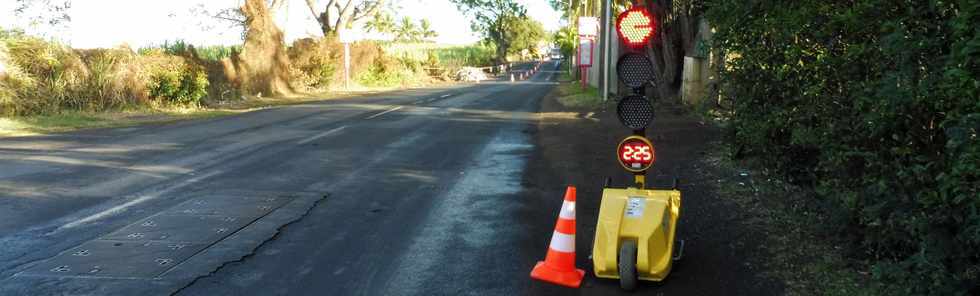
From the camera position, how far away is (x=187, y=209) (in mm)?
7781

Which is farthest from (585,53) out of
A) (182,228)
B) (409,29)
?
(409,29)

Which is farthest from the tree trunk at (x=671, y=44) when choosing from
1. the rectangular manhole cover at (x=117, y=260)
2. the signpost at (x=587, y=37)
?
the rectangular manhole cover at (x=117, y=260)

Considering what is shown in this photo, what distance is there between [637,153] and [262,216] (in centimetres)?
366

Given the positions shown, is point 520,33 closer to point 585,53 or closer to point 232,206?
point 585,53

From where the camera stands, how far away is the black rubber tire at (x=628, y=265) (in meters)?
5.11

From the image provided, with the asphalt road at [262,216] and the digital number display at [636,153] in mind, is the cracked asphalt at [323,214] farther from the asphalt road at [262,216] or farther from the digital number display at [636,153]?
the digital number display at [636,153]

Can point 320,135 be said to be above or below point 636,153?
below

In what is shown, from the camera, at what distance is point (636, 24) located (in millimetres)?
6289

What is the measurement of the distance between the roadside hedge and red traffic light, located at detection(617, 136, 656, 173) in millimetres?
1197

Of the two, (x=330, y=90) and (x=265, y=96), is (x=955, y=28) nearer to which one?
(x=265, y=96)

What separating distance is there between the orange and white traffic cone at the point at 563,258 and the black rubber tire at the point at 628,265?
1.21ft

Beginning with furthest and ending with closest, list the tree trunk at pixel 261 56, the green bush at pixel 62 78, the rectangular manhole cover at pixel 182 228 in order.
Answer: the tree trunk at pixel 261 56 < the green bush at pixel 62 78 < the rectangular manhole cover at pixel 182 228

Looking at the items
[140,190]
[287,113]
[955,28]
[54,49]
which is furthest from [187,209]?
[54,49]

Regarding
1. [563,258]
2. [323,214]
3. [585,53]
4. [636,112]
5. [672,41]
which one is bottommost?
[323,214]
